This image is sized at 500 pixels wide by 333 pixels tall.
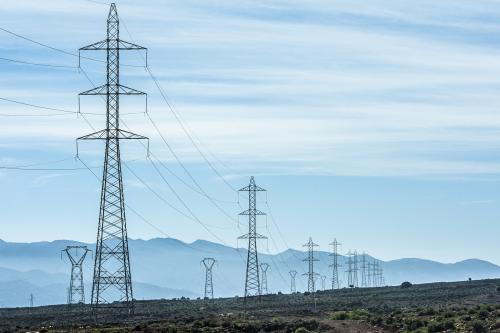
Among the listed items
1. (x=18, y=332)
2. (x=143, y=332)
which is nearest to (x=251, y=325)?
(x=143, y=332)

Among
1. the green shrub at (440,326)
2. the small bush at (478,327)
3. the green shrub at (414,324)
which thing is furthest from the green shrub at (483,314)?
the small bush at (478,327)

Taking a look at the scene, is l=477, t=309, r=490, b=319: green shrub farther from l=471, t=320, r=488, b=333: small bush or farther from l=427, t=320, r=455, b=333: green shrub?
l=471, t=320, r=488, b=333: small bush

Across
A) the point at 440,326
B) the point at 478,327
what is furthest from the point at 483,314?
the point at 478,327

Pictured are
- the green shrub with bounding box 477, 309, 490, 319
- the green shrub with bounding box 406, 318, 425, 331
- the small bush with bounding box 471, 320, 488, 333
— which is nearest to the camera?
the small bush with bounding box 471, 320, 488, 333

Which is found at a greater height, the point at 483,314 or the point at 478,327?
the point at 483,314

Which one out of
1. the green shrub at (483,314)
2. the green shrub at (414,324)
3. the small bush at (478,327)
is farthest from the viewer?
the green shrub at (483,314)

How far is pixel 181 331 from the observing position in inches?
2511

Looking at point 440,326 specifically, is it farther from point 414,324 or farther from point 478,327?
point 414,324

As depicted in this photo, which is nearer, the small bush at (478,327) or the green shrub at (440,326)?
the small bush at (478,327)

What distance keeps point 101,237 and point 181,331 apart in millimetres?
11116

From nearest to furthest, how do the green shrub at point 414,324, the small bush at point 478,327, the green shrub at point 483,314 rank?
1. the small bush at point 478,327
2. the green shrub at point 414,324
3. the green shrub at point 483,314

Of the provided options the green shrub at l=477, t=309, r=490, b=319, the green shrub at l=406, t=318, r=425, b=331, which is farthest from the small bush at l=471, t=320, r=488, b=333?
the green shrub at l=477, t=309, r=490, b=319

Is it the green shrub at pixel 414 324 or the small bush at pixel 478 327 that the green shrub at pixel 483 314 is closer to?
the green shrub at pixel 414 324

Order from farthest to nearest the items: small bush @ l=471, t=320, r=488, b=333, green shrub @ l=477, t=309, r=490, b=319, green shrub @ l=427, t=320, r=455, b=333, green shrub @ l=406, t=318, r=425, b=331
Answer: green shrub @ l=477, t=309, r=490, b=319 < green shrub @ l=406, t=318, r=425, b=331 < green shrub @ l=427, t=320, r=455, b=333 < small bush @ l=471, t=320, r=488, b=333
